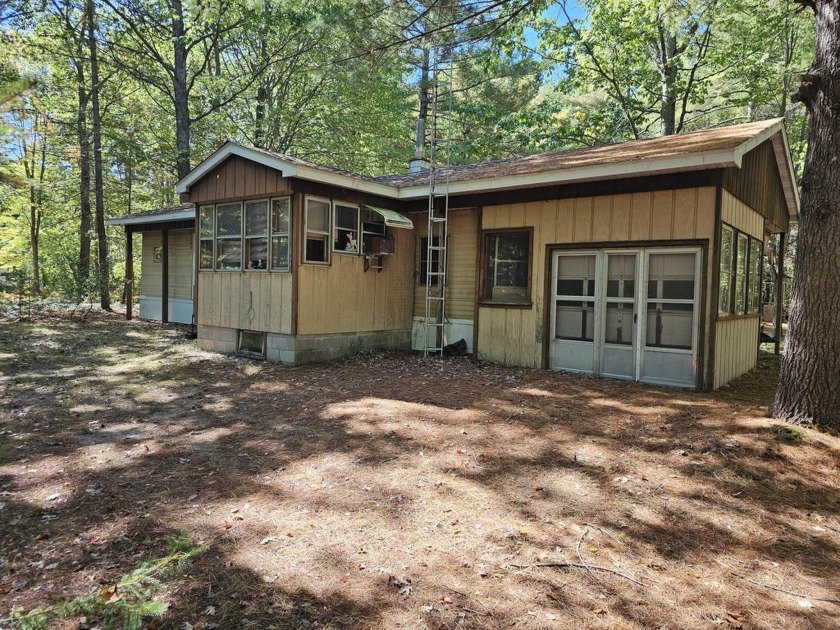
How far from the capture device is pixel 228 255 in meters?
9.49

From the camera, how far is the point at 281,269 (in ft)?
28.2

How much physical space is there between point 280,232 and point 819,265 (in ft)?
23.2

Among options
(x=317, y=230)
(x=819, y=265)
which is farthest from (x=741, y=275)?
(x=317, y=230)

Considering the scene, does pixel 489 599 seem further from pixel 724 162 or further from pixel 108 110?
pixel 108 110

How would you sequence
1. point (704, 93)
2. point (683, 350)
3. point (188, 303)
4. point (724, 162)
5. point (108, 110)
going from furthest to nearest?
point (108, 110) < point (704, 93) < point (188, 303) < point (683, 350) < point (724, 162)

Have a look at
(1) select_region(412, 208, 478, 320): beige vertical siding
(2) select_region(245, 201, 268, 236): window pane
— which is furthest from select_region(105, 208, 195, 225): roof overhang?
(1) select_region(412, 208, 478, 320): beige vertical siding

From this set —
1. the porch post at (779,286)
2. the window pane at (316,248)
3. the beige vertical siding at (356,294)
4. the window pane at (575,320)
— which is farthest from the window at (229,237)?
the porch post at (779,286)

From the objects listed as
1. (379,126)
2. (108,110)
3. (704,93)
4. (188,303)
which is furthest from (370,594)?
(108,110)

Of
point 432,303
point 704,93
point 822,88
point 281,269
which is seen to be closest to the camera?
point 822,88

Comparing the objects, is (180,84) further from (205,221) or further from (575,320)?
(575,320)

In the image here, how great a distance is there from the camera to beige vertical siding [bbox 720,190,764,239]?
23.5ft

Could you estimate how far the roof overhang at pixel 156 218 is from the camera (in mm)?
13211

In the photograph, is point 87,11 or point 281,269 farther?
point 87,11

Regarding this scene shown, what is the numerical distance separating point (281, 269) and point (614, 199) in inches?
207
